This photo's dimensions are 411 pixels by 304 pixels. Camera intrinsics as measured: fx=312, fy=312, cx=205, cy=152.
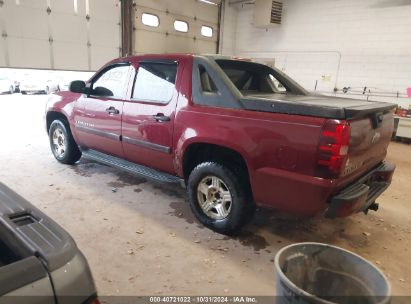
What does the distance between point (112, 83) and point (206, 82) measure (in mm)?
1519

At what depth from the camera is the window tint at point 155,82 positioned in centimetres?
327

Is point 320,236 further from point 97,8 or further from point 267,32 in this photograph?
point 267,32

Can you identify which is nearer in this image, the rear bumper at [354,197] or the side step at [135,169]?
the rear bumper at [354,197]

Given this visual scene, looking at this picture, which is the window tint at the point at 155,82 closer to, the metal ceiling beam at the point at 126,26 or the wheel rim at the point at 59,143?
the wheel rim at the point at 59,143

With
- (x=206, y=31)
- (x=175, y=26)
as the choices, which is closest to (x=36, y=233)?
(x=175, y=26)

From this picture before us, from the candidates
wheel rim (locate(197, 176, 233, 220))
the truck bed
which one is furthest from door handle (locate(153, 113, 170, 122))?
the truck bed

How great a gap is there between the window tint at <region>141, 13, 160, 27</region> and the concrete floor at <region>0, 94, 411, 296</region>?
5461mm

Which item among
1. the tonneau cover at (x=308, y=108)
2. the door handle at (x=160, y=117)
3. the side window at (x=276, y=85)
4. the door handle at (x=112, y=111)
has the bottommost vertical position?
the door handle at (x=112, y=111)

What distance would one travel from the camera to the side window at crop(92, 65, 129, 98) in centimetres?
380

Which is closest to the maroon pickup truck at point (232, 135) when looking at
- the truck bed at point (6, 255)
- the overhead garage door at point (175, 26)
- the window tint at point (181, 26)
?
the truck bed at point (6, 255)

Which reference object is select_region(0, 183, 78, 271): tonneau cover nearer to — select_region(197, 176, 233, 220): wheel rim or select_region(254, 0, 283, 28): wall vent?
select_region(197, 176, 233, 220): wheel rim

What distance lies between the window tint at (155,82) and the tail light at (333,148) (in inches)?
64.4

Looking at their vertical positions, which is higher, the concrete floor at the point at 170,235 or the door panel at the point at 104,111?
the door panel at the point at 104,111

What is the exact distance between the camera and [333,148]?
214 centimetres
